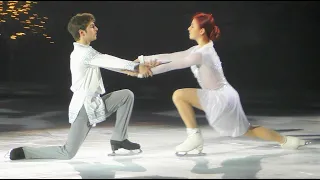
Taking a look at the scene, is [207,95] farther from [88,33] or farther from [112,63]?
[88,33]

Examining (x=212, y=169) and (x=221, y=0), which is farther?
(x=221, y=0)

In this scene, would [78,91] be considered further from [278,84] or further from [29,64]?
[29,64]

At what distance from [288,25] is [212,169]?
1187cm

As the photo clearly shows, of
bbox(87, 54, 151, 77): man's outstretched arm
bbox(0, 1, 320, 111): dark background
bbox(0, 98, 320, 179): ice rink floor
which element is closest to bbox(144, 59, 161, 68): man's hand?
bbox(87, 54, 151, 77): man's outstretched arm

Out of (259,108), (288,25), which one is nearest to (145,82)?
(288,25)

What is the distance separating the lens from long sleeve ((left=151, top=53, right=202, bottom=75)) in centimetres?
586

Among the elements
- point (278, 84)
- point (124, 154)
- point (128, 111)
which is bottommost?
point (278, 84)

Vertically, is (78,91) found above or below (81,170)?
above

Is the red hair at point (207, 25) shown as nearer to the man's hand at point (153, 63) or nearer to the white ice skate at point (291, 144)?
the man's hand at point (153, 63)

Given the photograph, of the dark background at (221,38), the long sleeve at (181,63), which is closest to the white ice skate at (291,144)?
the long sleeve at (181,63)

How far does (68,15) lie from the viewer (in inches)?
661

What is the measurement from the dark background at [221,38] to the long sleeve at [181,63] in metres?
9.81

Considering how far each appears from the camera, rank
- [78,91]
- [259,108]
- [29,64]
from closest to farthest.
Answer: [78,91]
[259,108]
[29,64]

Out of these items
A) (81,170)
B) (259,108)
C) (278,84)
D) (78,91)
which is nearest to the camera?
(81,170)
